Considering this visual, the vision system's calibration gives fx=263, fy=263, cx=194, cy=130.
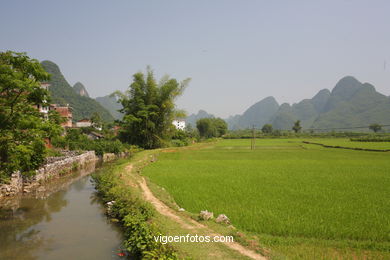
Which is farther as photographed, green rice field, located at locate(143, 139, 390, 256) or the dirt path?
green rice field, located at locate(143, 139, 390, 256)

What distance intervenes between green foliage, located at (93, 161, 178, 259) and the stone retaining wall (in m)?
4.17

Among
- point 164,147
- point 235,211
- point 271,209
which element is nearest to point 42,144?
point 235,211

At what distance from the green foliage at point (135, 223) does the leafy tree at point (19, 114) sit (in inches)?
137

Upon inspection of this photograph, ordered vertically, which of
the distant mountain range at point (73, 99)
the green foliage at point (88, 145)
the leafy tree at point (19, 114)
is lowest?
the green foliage at point (88, 145)

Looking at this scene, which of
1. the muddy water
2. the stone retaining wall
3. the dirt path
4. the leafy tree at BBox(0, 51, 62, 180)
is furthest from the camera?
the stone retaining wall

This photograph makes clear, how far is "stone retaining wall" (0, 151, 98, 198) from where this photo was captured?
1277 cm

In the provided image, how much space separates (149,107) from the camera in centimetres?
3102

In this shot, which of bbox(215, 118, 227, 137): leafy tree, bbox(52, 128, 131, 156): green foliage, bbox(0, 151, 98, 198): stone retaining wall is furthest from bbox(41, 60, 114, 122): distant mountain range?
bbox(0, 151, 98, 198): stone retaining wall

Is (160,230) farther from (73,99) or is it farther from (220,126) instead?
(73,99)

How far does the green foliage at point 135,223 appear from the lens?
5.66 meters

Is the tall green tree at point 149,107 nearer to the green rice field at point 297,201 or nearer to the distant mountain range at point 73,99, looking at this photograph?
the green rice field at point 297,201

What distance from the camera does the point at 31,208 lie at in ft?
36.7

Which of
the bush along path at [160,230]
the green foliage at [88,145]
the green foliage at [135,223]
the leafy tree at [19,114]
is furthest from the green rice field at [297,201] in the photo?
the green foliage at [88,145]

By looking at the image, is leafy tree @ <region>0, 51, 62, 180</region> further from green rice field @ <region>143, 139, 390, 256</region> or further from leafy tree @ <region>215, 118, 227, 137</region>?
leafy tree @ <region>215, 118, 227, 137</region>
